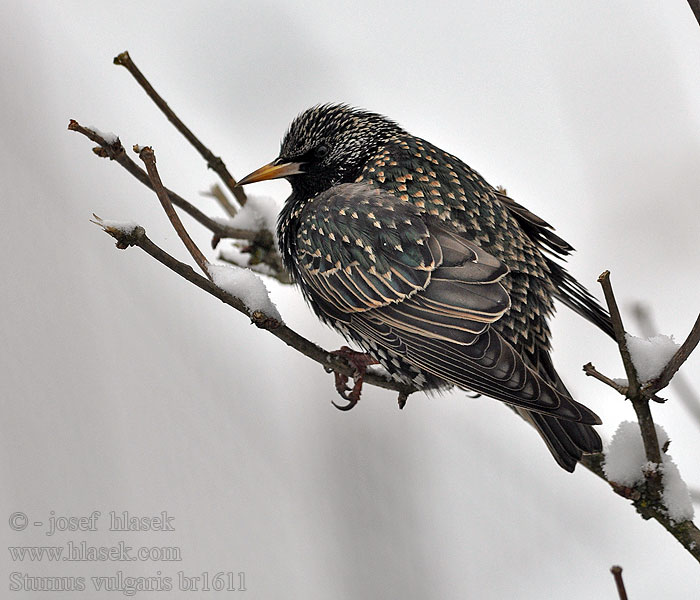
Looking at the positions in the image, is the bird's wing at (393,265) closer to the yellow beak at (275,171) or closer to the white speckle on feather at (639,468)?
the yellow beak at (275,171)

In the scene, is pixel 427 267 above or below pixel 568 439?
above

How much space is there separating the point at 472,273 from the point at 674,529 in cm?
92

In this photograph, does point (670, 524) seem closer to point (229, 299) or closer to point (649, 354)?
point (649, 354)

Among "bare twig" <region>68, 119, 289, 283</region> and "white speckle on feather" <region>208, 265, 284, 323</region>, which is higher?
→ "bare twig" <region>68, 119, 289, 283</region>

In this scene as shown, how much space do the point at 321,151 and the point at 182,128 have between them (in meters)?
0.53

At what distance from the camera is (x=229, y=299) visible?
6.48 feet

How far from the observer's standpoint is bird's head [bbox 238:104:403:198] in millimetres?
2945

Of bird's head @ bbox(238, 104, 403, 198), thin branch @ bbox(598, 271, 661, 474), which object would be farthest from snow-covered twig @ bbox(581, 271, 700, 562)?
bird's head @ bbox(238, 104, 403, 198)

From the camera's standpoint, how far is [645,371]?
1.82 m

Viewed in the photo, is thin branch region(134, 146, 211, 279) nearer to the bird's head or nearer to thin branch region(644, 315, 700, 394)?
the bird's head

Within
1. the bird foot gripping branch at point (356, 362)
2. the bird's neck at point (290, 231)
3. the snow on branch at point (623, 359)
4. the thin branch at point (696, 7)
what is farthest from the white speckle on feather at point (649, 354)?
the bird's neck at point (290, 231)

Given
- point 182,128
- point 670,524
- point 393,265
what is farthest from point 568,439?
point 182,128

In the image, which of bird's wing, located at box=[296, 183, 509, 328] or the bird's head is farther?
the bird's head

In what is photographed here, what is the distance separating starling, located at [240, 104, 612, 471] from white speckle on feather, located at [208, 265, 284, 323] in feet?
1.72
